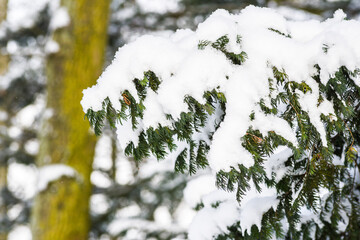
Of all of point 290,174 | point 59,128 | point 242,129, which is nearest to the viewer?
point 242,129

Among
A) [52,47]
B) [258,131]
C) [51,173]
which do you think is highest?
[52,47]

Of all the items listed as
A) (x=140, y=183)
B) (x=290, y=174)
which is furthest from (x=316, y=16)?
(x=290, y=174)

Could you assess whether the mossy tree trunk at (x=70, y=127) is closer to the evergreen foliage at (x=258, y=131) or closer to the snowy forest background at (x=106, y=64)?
the snowy forest background at (x=106, y=64)

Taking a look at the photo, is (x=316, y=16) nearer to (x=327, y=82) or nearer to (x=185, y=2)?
(x=185, y=2)

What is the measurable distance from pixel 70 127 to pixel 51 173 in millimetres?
433

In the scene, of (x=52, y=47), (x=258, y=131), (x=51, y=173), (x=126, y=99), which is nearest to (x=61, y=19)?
(x=52, y=47)

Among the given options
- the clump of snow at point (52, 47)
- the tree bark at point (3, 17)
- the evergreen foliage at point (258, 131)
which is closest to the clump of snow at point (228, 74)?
the evergreen foliage at point (258, 131)

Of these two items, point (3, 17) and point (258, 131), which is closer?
point (258, 131)

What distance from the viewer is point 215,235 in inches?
49.3

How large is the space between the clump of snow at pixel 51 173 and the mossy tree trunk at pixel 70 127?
4 cm

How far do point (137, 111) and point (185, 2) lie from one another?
3.76 meters

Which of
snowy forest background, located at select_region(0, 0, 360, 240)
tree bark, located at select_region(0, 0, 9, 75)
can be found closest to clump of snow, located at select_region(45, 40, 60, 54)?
snowy forest background, located at select_region(0, 0, 360, 240)

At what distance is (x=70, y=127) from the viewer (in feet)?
8.87

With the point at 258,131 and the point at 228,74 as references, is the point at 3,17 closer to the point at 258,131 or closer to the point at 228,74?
the point at 228,74
